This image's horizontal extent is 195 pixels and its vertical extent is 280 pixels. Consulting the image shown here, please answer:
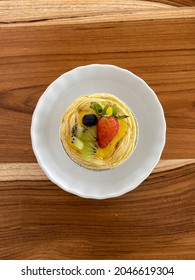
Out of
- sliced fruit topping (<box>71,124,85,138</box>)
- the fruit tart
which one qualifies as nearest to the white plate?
the fruit tart

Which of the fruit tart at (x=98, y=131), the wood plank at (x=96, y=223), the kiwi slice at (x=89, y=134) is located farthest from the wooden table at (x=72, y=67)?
the kiwi slice at (x=89, y=134)

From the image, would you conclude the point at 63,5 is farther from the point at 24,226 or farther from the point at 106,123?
the point at 24,226

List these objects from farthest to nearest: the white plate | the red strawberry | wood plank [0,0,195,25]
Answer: wood plank [0,0,195,25] → the white plate → the red strawberry

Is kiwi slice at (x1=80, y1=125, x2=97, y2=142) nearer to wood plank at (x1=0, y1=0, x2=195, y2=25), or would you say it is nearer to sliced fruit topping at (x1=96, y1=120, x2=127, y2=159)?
sliced fruit topping at (x1=96, y1=120, x2=127, y2=159)

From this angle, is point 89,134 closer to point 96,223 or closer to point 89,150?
point 89,150

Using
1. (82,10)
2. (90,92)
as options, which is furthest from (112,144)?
(82,10)

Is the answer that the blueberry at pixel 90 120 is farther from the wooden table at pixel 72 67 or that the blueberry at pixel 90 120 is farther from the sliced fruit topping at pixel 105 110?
the wooden table at pixel 72 67
